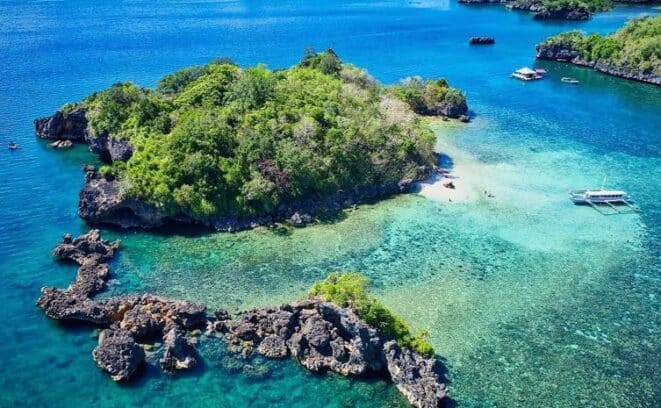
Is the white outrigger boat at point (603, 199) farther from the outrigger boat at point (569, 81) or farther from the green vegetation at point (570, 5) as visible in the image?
the green vegetation at point (570, 5)

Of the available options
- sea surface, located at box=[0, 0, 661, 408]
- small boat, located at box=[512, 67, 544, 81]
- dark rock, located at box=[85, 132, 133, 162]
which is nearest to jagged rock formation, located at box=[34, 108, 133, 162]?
dark rock, located at box=[85, 132, 133, 162]

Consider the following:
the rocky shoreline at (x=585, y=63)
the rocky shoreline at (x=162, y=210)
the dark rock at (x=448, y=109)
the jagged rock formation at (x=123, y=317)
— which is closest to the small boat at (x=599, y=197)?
the rocky shoreline at (x=162, y=210)

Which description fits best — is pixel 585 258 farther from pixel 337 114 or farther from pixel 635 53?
pixel 635 53

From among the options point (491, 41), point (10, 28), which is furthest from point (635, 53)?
point (10, 28)

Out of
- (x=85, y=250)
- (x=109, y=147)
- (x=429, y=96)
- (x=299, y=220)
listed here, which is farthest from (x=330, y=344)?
(x=429, y=96)

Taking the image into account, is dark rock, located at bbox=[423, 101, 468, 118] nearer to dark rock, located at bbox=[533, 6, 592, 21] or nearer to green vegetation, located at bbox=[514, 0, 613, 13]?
dark rock, located at bbox=[533, 6, 592, 21]
